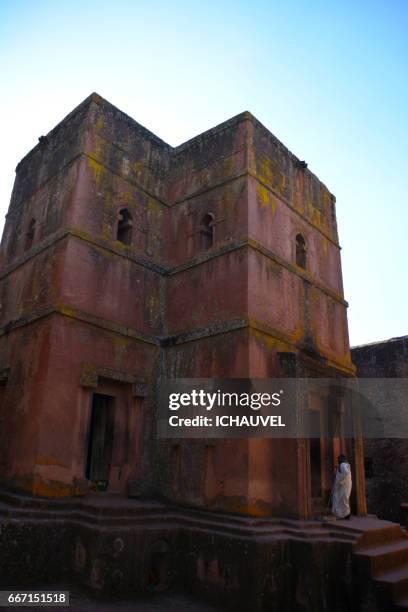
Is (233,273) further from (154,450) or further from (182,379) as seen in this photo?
(154,450)

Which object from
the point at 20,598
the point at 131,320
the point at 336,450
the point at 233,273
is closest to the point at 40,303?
the point at 131,320

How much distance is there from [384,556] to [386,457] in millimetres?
10873

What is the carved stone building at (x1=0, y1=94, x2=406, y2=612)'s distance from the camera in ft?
23.5

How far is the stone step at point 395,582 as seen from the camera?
6755 mm

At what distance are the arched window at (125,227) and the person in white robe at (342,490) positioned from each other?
6487mm

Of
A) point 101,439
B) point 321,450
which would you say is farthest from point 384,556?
point 101,439

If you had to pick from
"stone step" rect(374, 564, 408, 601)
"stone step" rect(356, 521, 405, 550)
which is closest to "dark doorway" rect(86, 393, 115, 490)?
"stone step" rect(356, 521, 405, 550)

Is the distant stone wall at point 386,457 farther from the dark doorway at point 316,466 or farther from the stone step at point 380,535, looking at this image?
the stone step at point 380,535

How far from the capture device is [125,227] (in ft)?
35.5

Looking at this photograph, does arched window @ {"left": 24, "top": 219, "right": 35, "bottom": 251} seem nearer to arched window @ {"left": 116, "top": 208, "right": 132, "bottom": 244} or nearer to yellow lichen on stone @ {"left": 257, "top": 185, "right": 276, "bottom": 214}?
arched window @ {"left": 116, "top": 208, "right": 132, "bottom": 244}

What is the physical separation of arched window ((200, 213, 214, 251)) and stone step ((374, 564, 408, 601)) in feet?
22.8

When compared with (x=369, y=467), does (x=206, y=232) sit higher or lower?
higher

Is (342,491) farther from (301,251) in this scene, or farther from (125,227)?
(125,227)

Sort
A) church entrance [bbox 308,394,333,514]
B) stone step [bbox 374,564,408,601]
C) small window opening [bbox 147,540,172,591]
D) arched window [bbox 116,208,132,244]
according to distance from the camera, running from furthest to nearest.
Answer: arched window [bbox 116,208,132,244] → church entrance [bbox 308,394,333,514] → small window opening [bbox 147,540,172,591] → stone step [bbox 374,564,408,601]
